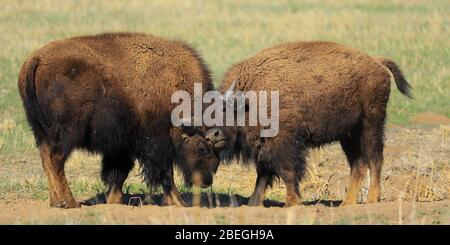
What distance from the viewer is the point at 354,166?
1162 cm

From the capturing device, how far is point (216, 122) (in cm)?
1078

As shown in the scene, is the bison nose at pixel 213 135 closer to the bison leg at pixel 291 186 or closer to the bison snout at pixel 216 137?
the bison snout at pixel 216 137

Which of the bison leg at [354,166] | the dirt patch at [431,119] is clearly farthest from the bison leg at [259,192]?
the dirt patch at [431,119]

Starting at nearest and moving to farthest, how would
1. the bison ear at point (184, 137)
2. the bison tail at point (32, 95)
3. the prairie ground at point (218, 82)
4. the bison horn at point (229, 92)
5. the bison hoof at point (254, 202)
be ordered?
the prairie ground at point (218, 82) < the bison tail at point (32, 95) < the bison ear at point (184, 137) < the bison horn at point (229, 92) < the bison hoof at point (254, 202)

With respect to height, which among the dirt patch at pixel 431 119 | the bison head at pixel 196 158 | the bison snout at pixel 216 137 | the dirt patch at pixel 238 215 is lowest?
the dirt patch at pixel 431 119

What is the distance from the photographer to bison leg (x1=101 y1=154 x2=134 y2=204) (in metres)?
10.9

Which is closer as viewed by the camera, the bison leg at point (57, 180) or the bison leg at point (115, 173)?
the bison leg at point (57, 180)

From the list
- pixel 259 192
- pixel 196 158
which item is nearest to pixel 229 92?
pixel 196 158

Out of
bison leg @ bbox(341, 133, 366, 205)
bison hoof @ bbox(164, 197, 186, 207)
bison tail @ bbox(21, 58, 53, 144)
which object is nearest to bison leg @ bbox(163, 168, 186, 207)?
bison hoof @ bbox(164, 197, 186, 207)

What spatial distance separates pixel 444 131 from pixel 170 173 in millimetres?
6072

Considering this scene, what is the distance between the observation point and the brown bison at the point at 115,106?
9.86 meters

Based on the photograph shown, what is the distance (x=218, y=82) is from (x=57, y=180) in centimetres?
296

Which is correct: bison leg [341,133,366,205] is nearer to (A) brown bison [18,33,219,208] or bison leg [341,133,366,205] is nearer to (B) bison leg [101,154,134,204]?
(A) brown bison [18,33,219,208]
